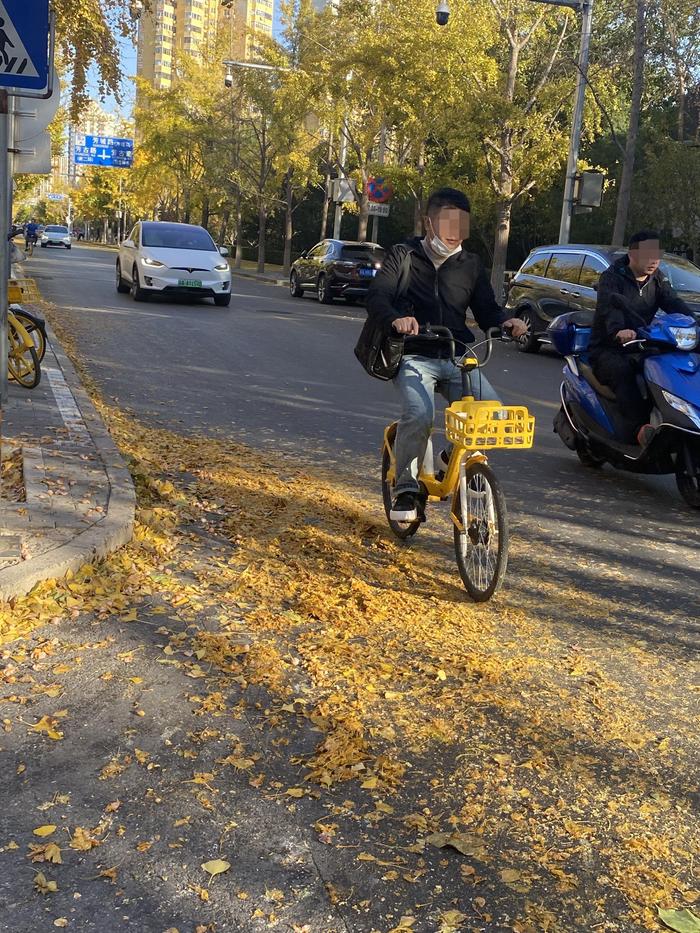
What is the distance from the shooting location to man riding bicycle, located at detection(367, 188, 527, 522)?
5.25 m

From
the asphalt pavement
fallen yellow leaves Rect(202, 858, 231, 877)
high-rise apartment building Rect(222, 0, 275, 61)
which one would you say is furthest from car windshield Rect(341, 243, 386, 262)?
fallen yellow leaves Rect(202, 858, 231, 877)

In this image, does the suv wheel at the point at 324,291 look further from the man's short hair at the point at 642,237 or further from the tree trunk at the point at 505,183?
the man's short hair at the point at 642,237

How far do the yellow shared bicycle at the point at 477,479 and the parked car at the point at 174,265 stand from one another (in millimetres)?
16325

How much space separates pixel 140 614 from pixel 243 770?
1471 mm

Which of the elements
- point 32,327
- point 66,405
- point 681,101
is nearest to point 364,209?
point 681,101

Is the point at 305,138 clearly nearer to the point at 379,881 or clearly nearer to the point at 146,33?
the point at 146,33

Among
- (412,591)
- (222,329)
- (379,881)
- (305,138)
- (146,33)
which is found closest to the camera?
(379,881)

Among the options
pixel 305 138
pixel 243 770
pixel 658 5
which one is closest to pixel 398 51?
pixel 658 5

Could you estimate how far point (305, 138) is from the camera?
43125 millimetres

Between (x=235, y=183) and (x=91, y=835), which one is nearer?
(x=91, y=835)

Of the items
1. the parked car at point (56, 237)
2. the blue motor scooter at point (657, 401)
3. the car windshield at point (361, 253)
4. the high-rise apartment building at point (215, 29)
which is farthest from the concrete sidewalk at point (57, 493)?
the parked car at point (56, 237)

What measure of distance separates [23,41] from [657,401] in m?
4.38

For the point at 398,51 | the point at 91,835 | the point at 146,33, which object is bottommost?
the point at 91,835

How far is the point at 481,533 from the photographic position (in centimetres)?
491
